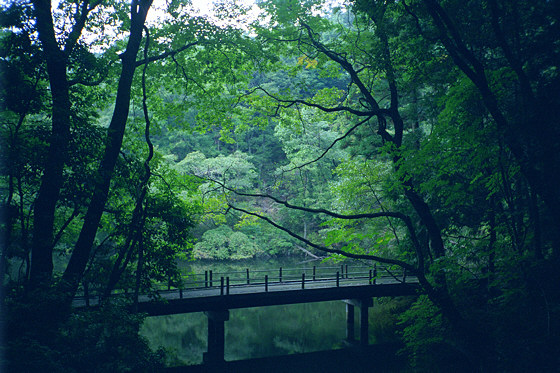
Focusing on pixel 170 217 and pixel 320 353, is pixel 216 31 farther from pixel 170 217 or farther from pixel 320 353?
pixel 320 353

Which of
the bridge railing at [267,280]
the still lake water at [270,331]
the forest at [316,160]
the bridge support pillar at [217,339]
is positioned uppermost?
the forest at [316,160]

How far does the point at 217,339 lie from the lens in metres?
13.1

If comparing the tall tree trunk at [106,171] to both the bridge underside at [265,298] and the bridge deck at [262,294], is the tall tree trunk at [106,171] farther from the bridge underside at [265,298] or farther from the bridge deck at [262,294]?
the bridge deck at [262,294]

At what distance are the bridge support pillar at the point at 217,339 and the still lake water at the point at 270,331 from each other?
6.40 feet

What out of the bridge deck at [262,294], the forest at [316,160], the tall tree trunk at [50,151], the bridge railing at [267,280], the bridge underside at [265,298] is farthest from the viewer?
the bridge deck at [262,294]

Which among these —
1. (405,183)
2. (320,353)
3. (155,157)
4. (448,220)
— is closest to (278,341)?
(320,353)

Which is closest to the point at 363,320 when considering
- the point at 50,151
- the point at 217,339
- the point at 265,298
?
the point at 265,298

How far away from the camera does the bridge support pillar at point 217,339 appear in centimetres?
1291

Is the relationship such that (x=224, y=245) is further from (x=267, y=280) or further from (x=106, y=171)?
(x=106, y=171)

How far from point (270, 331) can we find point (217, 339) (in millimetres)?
A: 6386

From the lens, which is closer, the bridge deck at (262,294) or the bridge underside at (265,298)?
the bridge underside at (265,298)

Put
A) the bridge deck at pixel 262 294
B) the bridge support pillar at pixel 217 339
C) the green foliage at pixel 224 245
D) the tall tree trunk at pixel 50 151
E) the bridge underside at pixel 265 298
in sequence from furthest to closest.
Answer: the green foliage at pixel 224 245 < the bridge support pillar at pixel 217 339 < the bridge deck at pixel 262 294 < the bridge underside at pixel 265 298 < the tall tree trunk at pixel 50 151

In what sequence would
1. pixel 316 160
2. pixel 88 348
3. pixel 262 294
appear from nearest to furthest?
pixel 88 348 → pixel 316 160 → pixel 262 294

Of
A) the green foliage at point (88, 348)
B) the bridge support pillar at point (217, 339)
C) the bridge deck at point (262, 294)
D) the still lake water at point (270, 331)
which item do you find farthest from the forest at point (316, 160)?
the still lake water at point (270, 331)
